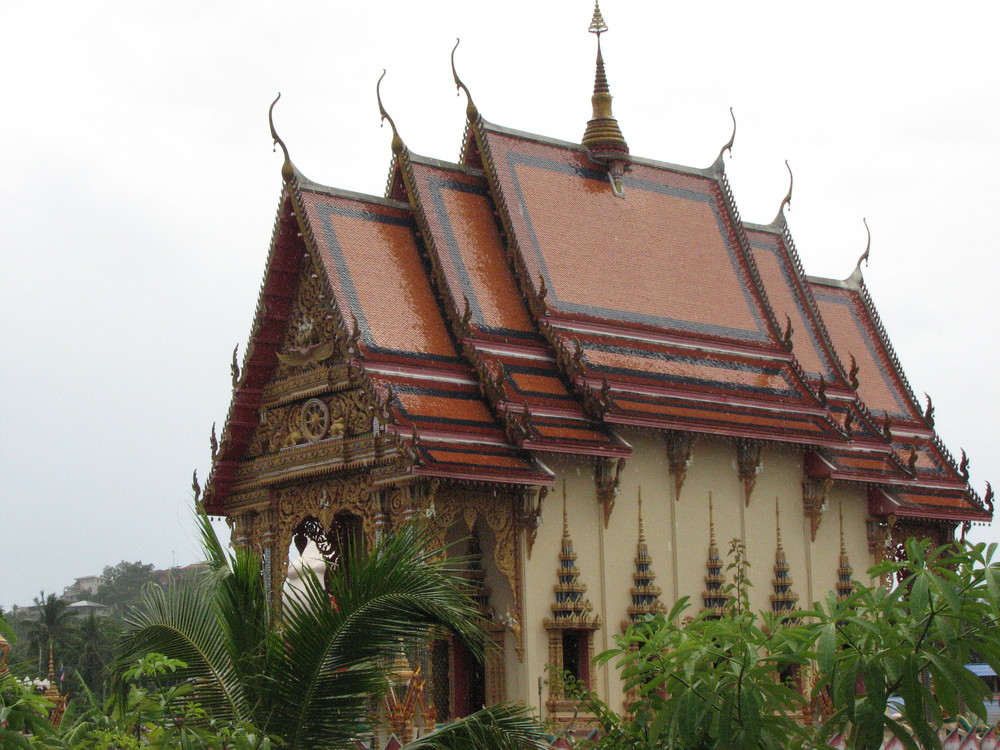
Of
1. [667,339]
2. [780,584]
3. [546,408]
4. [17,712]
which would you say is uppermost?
[667,339]

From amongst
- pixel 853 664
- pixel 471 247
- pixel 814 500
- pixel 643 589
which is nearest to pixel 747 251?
pixel 814 500

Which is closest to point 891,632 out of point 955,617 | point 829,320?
point 955,617

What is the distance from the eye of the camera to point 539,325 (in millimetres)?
20203

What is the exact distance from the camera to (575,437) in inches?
746

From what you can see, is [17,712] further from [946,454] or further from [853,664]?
[946,454]

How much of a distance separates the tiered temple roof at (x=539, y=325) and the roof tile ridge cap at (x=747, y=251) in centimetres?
3

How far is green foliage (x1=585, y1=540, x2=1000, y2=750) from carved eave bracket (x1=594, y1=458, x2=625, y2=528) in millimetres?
7729

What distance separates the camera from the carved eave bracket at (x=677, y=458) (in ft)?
66.7

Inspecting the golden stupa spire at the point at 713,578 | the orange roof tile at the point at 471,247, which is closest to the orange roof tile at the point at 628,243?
the orange roof tile at the point at 471,247

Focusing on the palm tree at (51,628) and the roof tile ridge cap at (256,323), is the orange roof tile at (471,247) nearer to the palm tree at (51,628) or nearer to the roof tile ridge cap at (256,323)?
the roof tile ridge cap at (256,323)

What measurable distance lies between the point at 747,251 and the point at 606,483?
5.62 meters

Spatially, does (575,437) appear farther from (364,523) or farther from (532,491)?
(364,523)

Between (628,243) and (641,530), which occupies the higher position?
(628,243)

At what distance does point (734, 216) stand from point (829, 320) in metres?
3.68
